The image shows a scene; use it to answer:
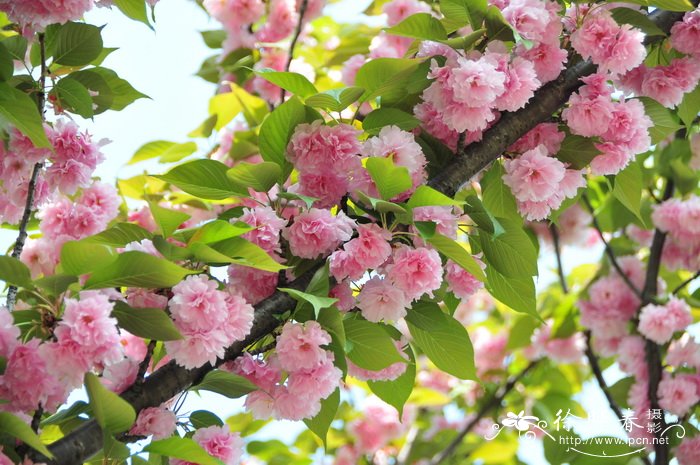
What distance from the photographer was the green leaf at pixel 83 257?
1.01 metres

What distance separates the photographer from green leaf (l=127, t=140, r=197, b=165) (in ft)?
7.20

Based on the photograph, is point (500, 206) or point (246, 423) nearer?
point (500, 206)

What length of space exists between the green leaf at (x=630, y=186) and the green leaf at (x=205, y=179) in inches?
27.9

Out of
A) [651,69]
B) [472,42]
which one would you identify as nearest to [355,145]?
[472,42]

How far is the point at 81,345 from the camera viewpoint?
0.97 metres

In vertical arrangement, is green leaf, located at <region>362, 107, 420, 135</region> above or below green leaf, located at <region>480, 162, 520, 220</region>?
above

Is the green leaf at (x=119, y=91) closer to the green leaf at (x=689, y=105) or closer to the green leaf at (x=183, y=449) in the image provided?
the green leaf at (x=183, y=449)

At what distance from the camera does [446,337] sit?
1287mm

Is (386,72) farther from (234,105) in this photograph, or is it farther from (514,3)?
(234,105)

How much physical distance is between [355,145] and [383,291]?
0.23 m

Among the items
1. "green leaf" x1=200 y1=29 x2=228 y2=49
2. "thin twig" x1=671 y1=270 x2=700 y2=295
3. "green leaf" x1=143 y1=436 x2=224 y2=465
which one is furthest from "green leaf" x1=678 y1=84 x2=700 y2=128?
"green leaf" x1=200 y1=29 x2=228 y2=49

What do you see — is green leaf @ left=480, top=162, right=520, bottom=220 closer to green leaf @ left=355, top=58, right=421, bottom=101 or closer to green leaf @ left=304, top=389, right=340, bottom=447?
green leaf @ left=355, top=58, right=421, bottom=101

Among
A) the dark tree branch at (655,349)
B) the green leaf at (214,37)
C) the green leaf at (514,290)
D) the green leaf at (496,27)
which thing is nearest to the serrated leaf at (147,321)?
the green leaf at (514,290)

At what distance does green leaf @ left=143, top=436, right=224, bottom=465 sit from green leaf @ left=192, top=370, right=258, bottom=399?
0.45 feet
